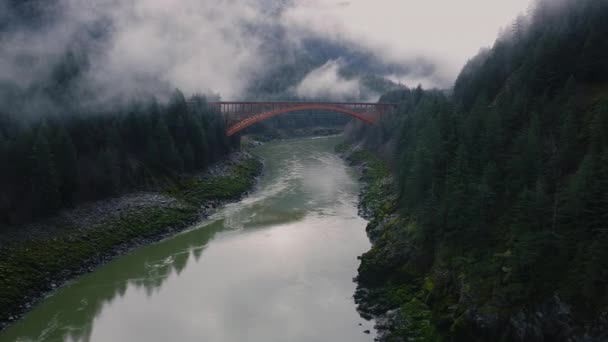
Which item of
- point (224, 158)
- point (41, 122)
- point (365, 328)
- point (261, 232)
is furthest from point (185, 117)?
point (365, 328)

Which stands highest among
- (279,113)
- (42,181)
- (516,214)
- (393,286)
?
(279,113)

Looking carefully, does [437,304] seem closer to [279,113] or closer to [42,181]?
[42,181]

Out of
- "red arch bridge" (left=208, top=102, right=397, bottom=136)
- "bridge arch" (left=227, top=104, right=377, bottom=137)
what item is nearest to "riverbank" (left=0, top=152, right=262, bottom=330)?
"bridge arch" (left=227, top=104, right=377, bottom=137)

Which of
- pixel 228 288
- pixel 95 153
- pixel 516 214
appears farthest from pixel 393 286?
pixel 95 153

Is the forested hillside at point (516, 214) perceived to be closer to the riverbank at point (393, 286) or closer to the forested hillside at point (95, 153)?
the riverbank at point (393, 286)

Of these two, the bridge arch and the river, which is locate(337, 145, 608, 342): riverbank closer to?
the river

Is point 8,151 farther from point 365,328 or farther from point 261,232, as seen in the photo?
point 365,328

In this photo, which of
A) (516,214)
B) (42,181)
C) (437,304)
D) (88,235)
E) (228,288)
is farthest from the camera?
(88,235)
